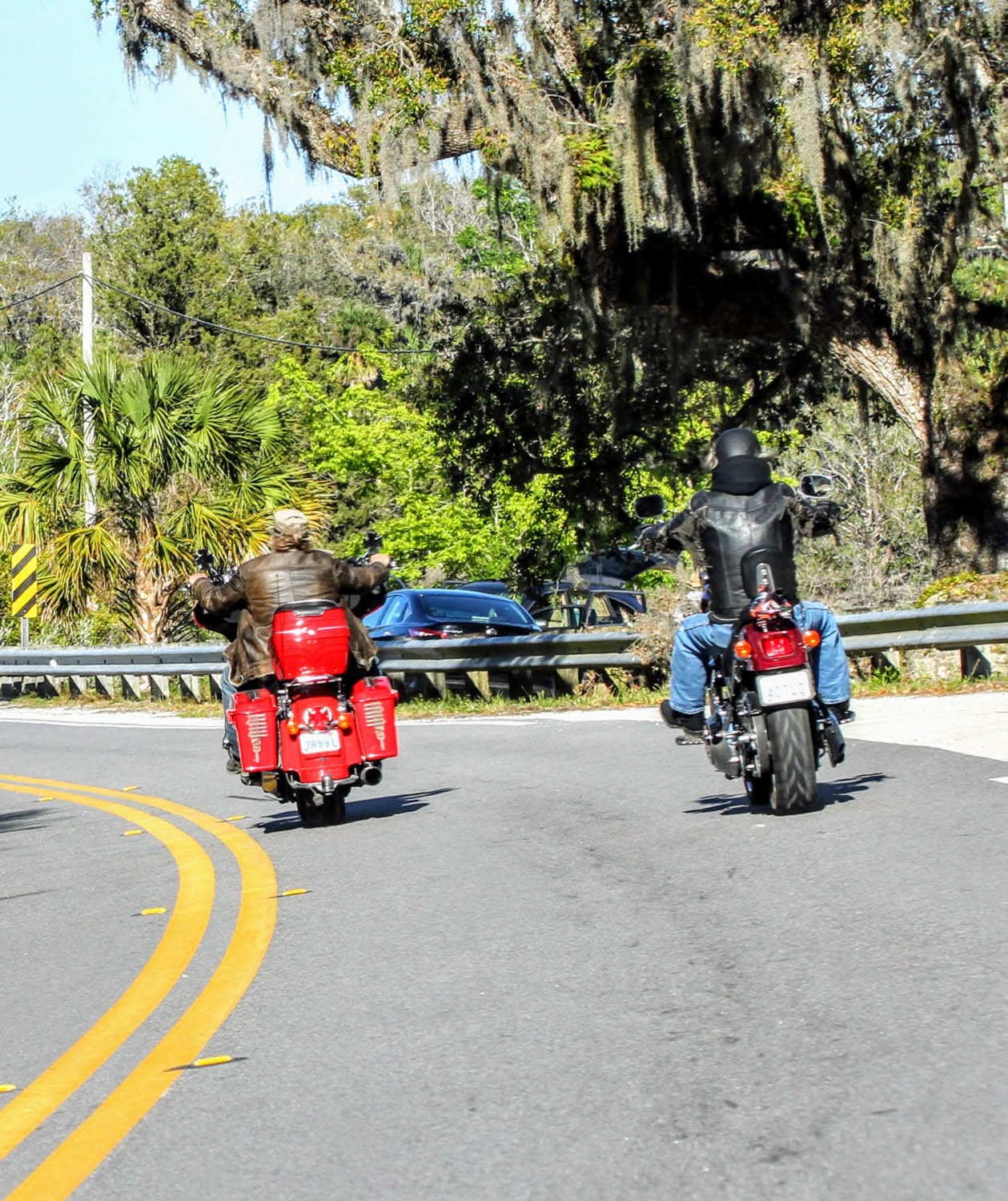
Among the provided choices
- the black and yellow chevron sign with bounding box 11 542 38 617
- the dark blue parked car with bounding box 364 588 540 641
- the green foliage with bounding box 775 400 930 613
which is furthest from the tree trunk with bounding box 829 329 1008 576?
the black and yellow chevron sign with bounding box 11 542 38 617

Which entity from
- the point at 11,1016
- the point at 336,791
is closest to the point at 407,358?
the point at 336,791

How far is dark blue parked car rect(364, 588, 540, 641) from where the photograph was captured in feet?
68.3

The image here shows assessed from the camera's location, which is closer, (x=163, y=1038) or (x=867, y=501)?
(x=163, y=1038)

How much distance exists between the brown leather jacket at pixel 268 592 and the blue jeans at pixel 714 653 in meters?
2.09

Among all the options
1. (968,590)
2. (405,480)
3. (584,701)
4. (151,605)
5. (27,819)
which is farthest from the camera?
(405,480)

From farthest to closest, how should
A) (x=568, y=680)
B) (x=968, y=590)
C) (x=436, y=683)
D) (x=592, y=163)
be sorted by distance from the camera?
(x=436, y=683) < (x=568, y=680) < (x=592, y=163) < (x=968, y=590)

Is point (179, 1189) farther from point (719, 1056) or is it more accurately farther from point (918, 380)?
point (918, 380)

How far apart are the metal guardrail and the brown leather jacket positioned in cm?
627

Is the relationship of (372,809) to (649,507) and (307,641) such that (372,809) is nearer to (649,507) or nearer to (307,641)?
(307,641)

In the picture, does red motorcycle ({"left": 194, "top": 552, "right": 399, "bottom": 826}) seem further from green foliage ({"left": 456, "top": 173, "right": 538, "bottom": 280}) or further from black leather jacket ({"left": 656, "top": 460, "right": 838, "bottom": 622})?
green foliage ({"left": 456, "top": 173, "right": 538, "bottom": 280})

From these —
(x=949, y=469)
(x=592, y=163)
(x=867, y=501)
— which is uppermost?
(x=592, y=163)

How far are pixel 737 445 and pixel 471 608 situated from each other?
12.2 meters

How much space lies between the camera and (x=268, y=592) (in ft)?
34.2

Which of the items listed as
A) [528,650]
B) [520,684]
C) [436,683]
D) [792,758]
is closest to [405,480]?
[436,683]
